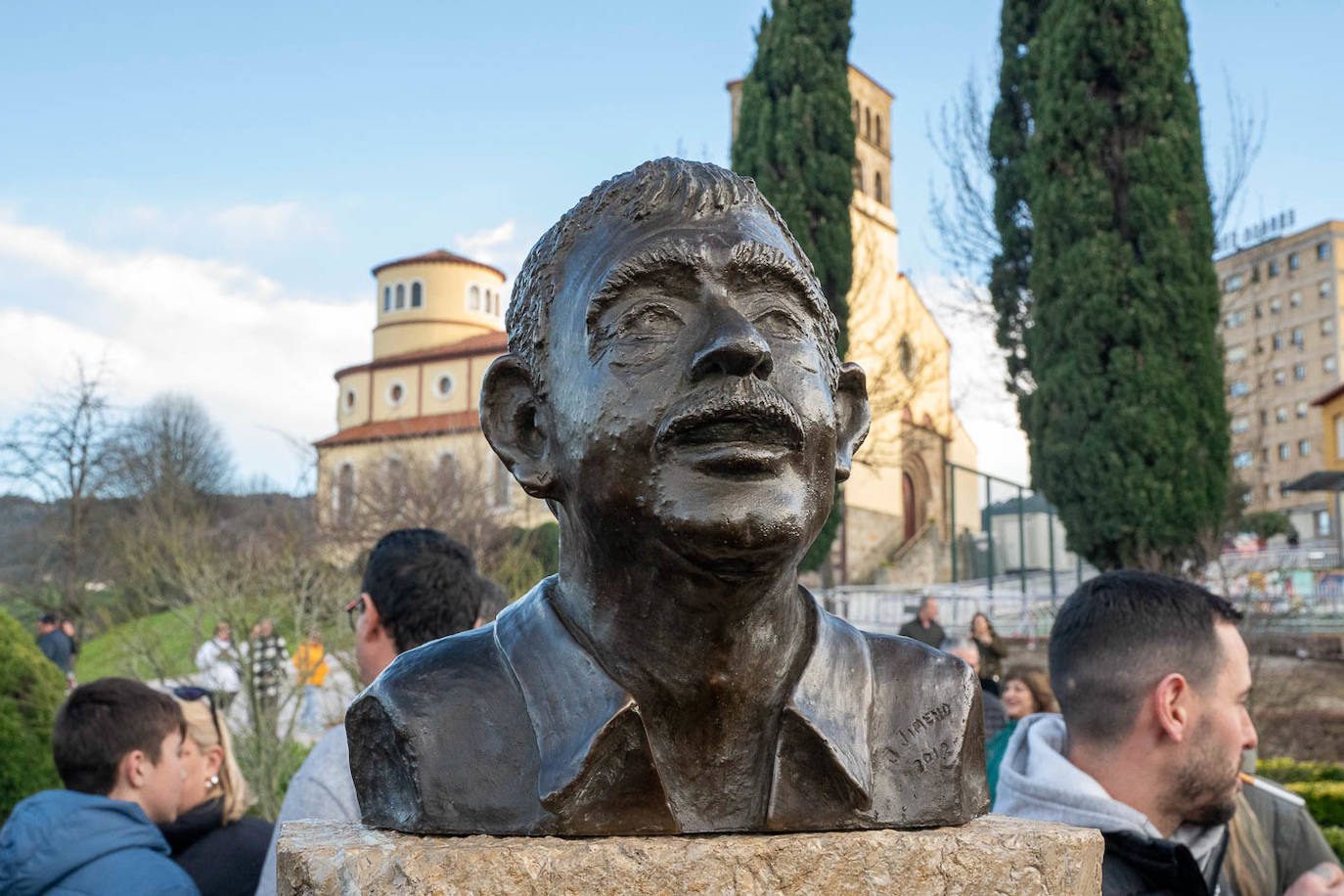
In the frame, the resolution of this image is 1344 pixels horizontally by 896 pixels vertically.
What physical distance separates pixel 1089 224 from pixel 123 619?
18.9 meters

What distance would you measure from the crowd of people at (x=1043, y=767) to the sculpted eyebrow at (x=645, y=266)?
142 centimetres

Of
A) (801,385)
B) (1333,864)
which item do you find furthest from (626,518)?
(1333,864)

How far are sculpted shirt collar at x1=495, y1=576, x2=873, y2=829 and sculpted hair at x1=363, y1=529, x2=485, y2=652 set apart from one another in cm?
112

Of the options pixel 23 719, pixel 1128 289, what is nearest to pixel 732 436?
pixel 23 719

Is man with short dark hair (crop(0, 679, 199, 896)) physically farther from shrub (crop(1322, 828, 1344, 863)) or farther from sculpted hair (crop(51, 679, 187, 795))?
shrub (crop(1322, 828, 1344, 863))

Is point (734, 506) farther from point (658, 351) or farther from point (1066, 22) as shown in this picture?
point (1066, 22)

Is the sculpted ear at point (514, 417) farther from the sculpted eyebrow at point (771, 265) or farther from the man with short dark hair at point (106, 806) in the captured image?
the man with short dark hair at point (106, 806)

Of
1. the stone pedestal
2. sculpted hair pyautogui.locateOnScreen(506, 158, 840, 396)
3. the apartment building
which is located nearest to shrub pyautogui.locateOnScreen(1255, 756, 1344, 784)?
the stone pedestal

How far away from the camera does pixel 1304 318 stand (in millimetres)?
54719

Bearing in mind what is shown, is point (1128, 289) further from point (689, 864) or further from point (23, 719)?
point (689, 864)

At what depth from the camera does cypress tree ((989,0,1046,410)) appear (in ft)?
65.0

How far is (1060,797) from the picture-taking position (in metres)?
2.70

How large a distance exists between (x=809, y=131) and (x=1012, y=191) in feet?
12.0

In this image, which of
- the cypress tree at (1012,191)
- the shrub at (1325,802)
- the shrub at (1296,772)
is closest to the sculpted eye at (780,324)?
the shrub at (1325,802)
